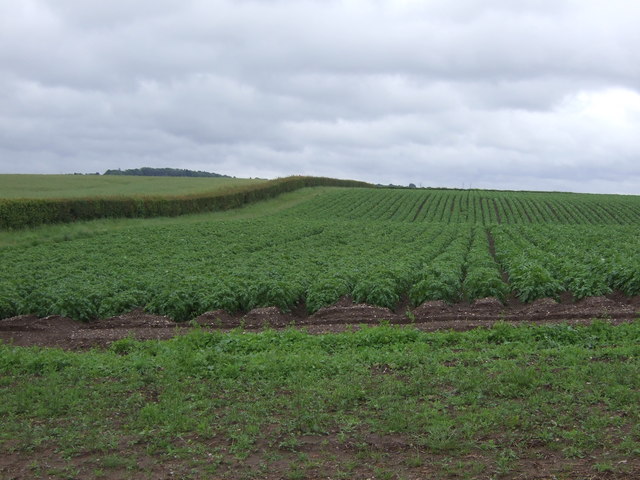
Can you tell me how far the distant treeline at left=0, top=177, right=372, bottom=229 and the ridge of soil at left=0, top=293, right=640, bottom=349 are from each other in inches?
835

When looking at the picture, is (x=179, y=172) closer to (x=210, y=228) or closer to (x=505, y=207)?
(x=505, y=207)

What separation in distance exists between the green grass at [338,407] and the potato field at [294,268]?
4.68 meters

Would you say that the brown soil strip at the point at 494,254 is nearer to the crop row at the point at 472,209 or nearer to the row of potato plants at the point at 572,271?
the row of potato plants at the point at 572,271

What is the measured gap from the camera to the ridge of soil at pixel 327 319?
14.5 metres

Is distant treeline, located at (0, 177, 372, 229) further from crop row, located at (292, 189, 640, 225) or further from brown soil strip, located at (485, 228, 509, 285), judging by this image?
brown soil strip, located at (485, 228, 509, 285)

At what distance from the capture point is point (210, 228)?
118 ft

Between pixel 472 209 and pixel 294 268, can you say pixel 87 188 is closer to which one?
pixel 472 209

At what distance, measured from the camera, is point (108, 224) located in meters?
39.9

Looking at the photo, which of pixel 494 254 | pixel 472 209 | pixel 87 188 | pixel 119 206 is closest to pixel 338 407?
pixel 494 254

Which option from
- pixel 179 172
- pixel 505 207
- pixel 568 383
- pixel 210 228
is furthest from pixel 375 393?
pixel 179 172

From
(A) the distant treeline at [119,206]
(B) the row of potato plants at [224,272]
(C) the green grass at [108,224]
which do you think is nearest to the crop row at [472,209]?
(C) the green grass at [108,224]

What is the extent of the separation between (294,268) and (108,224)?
22.6 meters

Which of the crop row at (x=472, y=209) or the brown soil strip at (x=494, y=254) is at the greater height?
the crop row at (x=472, y=209)

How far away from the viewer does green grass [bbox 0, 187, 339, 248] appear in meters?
32.7
